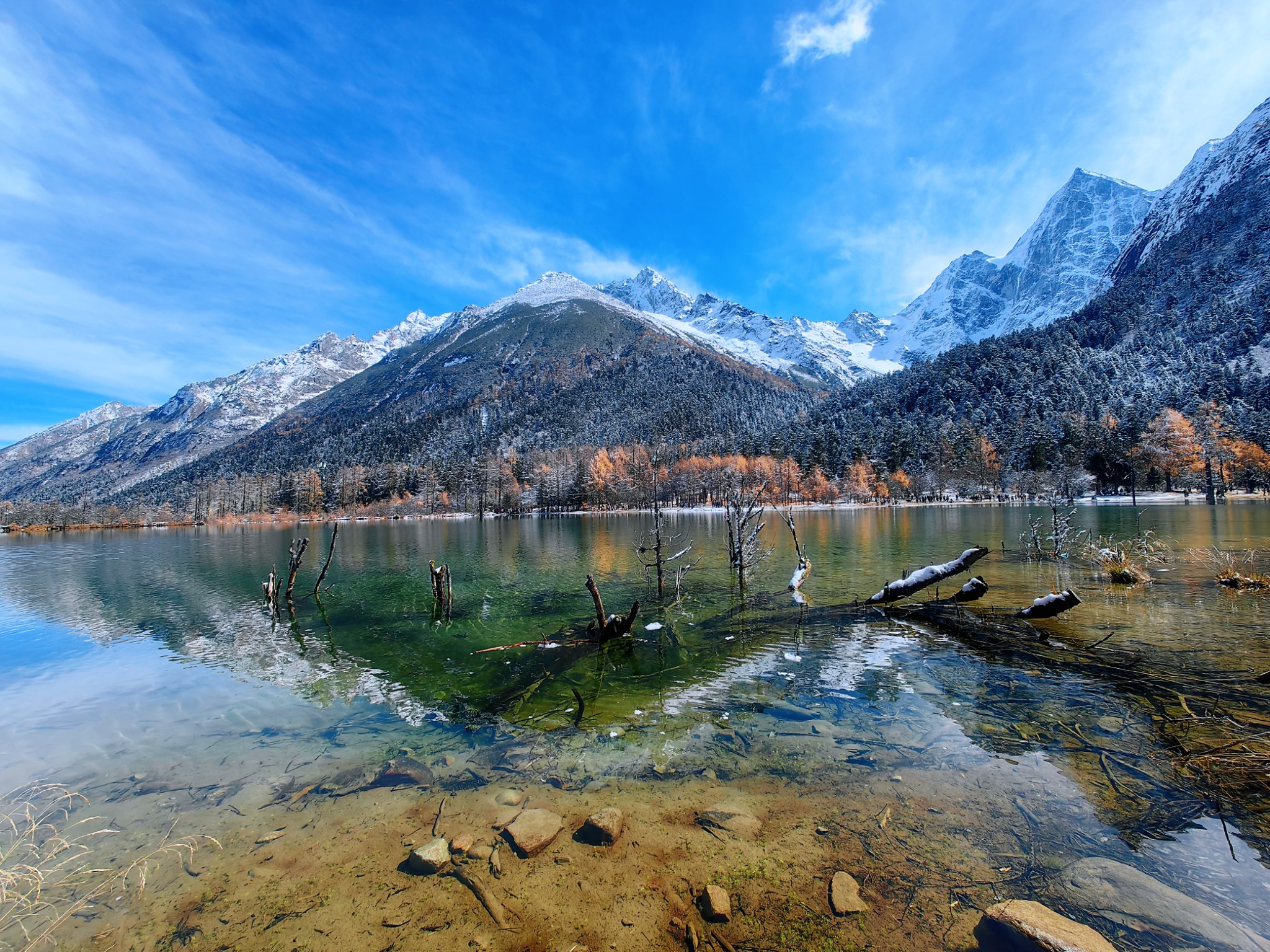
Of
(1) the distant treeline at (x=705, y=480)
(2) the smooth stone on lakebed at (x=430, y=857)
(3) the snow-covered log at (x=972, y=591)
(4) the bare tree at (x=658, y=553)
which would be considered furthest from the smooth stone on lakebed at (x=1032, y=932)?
(1) the distant treeline at (x=705, y=480)

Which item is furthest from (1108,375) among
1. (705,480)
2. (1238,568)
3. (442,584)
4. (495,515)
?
(442,584)

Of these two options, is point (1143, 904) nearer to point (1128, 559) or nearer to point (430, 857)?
point (430, 857)

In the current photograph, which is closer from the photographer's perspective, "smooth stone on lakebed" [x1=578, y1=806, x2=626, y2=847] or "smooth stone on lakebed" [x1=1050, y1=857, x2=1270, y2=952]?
"smooth stone on lakebed" [x1=1050, y1=857, x2=1270, y2=952]

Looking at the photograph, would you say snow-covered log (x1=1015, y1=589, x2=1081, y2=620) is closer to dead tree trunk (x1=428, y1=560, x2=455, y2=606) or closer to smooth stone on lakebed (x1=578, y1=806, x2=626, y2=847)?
smooth stone on lakebed (x1=578, y1=806, x2=626, y2=847)

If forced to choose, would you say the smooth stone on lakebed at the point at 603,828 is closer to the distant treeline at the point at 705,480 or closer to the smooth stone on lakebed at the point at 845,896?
the smooth stone on lakebed at the point at 845,896

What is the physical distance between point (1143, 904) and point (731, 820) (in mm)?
4375

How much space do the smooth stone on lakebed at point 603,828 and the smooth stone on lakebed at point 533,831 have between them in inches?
16.0

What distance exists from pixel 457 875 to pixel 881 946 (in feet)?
16.0

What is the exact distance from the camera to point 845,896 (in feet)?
18.0

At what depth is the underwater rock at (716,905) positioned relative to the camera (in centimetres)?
529

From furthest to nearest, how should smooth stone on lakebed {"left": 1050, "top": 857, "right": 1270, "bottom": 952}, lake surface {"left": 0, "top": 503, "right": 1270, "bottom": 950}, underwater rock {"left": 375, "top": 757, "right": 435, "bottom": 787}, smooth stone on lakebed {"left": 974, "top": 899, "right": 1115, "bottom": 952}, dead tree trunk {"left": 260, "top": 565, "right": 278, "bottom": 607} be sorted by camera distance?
dead tree trunk {"left": 260, "top": 565, "right": 278, "bottom": 607}, underwater rock {"left": 375, "top": 757, "right": 435, "bottom": 787}, lake surface {"left": 0, "top": 503, "right": 1270, "bottom": 950}, smooth stone on lakebed {"left": 1050, "top": 857, "right": 1270, "bottom": 952}, smooth stone on lakebed {"left": 974, "top": 899, "right": 1115, "bottom": 952}

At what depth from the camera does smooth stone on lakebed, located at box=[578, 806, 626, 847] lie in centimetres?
657

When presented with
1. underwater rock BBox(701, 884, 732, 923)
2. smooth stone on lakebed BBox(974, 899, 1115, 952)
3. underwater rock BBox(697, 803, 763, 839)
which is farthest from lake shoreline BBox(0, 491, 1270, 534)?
smooth stone on lakebed BBox(974, 899, 1115, 952)

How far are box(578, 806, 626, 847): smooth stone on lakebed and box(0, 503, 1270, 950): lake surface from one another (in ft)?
0.76
